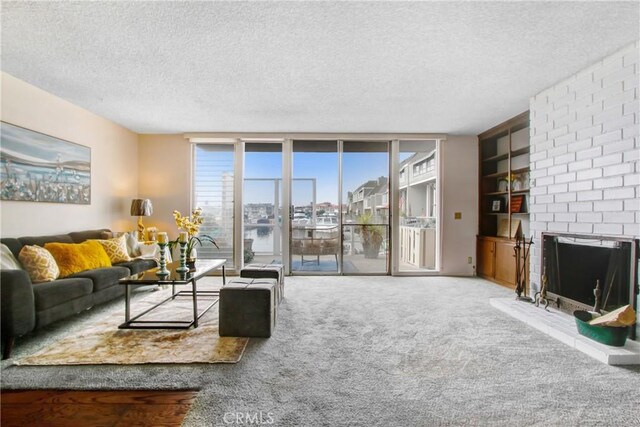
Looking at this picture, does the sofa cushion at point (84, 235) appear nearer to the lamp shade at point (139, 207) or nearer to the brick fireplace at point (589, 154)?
the lamp shade at point (139, 207)

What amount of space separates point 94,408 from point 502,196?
5661 mm

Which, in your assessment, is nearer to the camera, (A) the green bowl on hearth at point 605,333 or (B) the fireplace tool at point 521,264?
(A) the green bowl on hearth at point 605,333

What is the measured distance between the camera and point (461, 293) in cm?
391

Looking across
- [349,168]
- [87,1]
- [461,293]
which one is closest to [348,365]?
[461,293]

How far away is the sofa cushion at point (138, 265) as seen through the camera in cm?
347

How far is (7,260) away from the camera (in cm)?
246

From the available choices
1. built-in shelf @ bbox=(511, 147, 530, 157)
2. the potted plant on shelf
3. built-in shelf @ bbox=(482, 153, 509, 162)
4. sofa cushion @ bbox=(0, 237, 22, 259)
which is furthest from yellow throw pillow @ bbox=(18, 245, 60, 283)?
built-in shelf @ bbox=(482, 153, 509, 162)

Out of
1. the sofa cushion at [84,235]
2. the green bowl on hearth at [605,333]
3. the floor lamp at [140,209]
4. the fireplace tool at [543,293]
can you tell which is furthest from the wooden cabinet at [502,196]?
the sofa cushion at [84,235]

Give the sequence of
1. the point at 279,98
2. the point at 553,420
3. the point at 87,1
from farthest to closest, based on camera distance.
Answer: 1. the point at 279,98
2. the point at 87,1
3. the point at 553,420

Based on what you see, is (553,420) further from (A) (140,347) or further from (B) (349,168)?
(B) (349,168)

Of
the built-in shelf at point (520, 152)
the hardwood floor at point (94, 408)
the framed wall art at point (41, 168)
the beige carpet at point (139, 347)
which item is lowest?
the hardwood floor at point (94, 408)

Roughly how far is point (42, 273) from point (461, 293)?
470 centimetres

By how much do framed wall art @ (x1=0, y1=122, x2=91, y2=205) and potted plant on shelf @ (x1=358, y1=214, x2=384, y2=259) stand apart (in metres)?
4.19

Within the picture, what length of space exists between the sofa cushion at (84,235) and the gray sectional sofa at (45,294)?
1.6 inches
